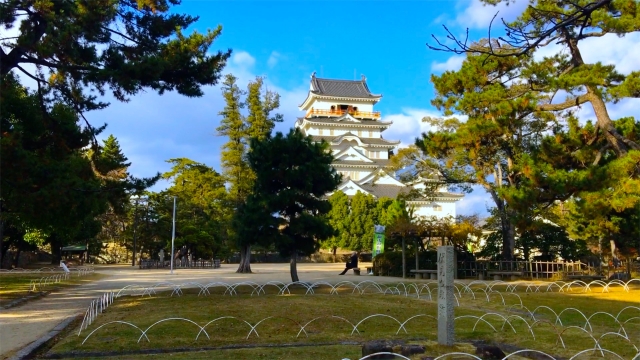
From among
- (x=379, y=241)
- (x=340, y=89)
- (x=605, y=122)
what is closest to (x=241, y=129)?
(x=379, y=241)

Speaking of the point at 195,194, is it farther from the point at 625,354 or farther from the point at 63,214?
the point at 625,354

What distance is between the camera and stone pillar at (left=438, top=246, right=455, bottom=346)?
22.5 ft

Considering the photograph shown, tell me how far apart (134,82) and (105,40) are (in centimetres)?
160

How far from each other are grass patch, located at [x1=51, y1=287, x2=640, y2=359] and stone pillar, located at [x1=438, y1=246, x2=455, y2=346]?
256 mm

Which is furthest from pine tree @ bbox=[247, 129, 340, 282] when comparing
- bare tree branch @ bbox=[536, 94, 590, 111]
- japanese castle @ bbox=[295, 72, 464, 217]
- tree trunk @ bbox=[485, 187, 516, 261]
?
japanese castle @ bbox=[295, 72, 464, 217]

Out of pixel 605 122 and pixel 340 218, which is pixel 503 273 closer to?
pixel 605 122

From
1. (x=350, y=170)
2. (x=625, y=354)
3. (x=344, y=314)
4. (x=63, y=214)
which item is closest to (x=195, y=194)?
(x=350, y=170)

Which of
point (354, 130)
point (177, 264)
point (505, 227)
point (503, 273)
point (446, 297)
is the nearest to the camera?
point (446, 297)

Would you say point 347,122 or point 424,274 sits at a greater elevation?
point 347,122

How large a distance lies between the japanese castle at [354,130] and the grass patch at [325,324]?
39.5 metres

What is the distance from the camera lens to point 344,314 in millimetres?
10234

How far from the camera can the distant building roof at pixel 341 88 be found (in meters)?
58.8

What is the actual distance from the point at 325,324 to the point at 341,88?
5302 cm

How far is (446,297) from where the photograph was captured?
702 cm
